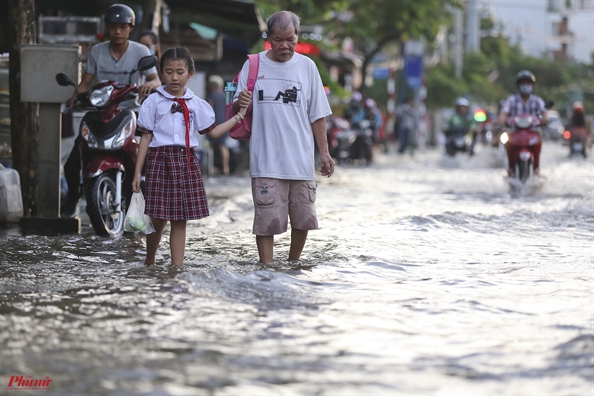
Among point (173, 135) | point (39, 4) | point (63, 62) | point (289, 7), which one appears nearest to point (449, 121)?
point (289, 7)

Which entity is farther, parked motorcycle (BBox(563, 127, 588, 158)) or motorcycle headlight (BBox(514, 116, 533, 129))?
parked motorcycle (BBox(563, 127, 588, 158))

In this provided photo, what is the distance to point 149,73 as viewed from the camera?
829 cm

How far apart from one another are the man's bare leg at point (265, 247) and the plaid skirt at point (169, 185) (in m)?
0.53

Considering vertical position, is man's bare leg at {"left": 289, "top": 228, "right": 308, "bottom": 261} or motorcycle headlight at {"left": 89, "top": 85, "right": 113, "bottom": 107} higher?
motorcycle headlight at {"left": 89, "top": 85, "right": 113, "bottom": 107}

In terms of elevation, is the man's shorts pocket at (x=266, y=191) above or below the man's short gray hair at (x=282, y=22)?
below

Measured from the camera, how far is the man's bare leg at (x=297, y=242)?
6.77 meters

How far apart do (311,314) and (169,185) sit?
1.67 meters

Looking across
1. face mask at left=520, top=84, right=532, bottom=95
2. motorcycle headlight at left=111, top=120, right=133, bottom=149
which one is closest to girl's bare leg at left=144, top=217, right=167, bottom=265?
motorcycle headlight at left=111, top=120, right=133, bottom=149

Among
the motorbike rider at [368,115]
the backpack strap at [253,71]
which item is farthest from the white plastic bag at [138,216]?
the motorbike rider at [368,115]

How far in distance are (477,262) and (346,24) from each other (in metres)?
28.4

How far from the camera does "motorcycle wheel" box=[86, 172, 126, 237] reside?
26.3ft

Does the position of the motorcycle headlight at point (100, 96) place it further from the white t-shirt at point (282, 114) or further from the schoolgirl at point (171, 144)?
the white t-shirt at point (282, 114)

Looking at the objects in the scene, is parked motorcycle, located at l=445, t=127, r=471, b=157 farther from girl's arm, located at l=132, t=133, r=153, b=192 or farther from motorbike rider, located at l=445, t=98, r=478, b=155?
girl's arm, located at l=132, t=133, r=153, b=192

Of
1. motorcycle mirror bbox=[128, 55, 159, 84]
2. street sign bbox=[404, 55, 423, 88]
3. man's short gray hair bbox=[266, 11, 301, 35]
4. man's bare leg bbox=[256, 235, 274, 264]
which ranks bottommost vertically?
man's bare leg bbox=[256, 235, 274, 264]
